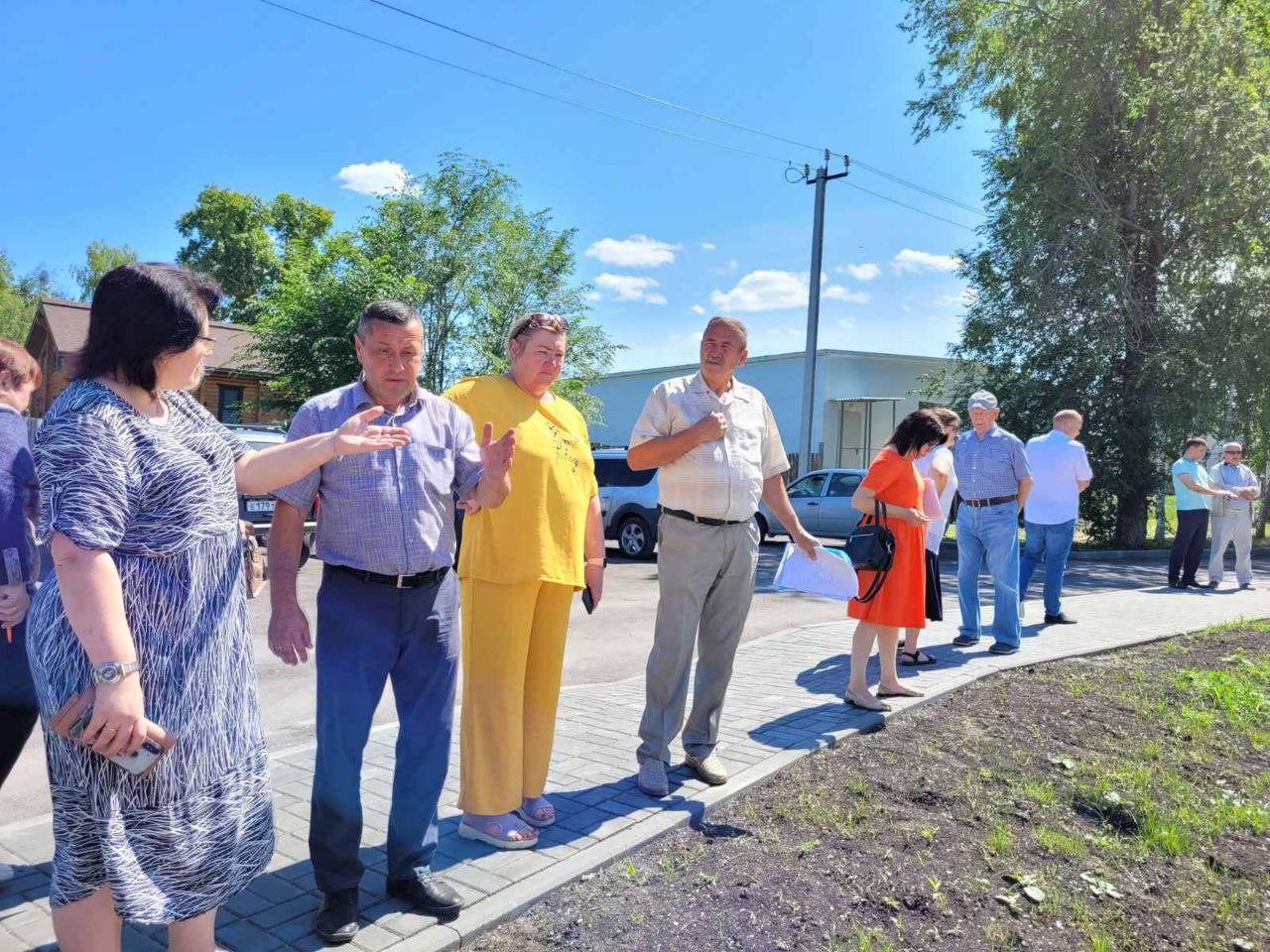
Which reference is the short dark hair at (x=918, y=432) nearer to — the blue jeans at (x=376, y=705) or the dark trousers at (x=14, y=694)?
the blue jeans at (x=376, y=705)

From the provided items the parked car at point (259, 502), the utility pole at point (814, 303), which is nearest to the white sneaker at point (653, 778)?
the parked car at point (259, 502)

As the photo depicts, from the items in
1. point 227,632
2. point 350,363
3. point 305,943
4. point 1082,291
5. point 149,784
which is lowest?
point 305,943

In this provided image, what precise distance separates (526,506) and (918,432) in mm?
3059

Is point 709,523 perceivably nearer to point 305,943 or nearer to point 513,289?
point 305,943

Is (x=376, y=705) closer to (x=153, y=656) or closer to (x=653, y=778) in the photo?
(x=153, y=656)

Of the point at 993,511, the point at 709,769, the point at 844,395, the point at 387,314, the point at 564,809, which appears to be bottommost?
the point at 564,809

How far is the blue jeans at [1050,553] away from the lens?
852 cm

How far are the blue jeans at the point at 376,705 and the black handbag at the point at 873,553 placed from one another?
3002 millimetres

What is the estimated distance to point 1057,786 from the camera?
164 inches

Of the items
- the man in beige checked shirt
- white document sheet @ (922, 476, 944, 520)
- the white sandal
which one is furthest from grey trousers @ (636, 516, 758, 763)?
white document sheet @ (922, 476, 944, 520)

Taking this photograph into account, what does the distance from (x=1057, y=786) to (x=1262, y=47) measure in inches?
828

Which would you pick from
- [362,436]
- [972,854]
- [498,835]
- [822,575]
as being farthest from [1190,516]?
[362,436]

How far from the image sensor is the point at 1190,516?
477 inches

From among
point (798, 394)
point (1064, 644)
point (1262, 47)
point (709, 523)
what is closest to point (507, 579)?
point (709, 523)
